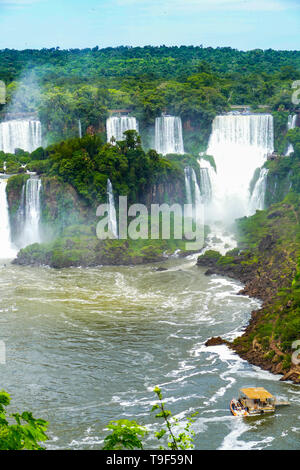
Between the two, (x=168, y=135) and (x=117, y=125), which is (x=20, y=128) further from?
(x=168, y=135)

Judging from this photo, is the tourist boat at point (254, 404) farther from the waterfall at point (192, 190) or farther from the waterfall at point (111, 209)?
the waterfall at point (192, 190)

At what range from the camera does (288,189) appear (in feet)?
147

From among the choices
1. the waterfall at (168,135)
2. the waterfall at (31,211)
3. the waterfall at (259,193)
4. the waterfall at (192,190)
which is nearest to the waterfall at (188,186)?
the waterfall at (192,190)

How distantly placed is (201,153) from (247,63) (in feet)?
125

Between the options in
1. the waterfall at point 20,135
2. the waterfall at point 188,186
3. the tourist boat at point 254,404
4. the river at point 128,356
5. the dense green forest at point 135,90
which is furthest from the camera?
the dense green forest at point 135,90

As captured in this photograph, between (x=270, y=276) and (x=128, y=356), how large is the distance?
10.1 meters

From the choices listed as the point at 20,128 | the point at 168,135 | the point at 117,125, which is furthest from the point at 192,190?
the point at 20,128

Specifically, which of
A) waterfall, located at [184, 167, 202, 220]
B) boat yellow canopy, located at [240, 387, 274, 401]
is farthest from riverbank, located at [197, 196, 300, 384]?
waterfall, located at [184, 167, 202, 220]

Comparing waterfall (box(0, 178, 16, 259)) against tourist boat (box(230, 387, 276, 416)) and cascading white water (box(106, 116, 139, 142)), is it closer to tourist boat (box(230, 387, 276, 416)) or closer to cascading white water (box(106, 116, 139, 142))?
cascading white water (box(106, 116, 139, 142))

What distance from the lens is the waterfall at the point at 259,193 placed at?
46.6m

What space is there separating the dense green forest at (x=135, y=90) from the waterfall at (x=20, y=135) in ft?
2.79

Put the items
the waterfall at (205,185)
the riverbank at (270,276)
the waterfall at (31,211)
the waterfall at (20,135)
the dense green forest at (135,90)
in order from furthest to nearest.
→ 1. the dense green forest at (135,90)
2. the waterfall at (20,135)
3. the waterfall at (205,185)
4. the waterfall at (31,211)
5. the riverbank at (270,276)

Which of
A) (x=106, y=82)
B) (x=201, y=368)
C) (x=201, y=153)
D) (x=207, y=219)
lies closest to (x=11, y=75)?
(x=106, y=82)

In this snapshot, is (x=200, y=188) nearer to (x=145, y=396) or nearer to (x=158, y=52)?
(x=145, y=396)
